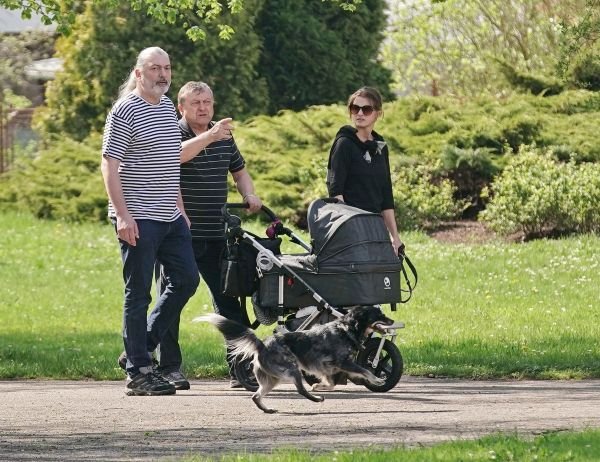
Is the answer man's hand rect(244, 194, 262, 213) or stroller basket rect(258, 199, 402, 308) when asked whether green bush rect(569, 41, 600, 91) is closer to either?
man's hand rect(244, 194, 262, 213)

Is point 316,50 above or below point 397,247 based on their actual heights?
above

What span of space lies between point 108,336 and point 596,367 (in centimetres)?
476

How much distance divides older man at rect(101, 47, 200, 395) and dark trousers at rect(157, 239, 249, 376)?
370 mm

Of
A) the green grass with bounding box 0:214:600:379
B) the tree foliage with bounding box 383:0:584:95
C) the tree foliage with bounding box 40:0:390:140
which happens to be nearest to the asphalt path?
the green grass with bounding box 0:214:600:379

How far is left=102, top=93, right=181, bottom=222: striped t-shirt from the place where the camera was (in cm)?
892

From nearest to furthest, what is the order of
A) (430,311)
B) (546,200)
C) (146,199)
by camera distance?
(146,199), (430,311), (546,200)

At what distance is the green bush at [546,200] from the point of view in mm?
17578

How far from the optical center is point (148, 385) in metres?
9.02

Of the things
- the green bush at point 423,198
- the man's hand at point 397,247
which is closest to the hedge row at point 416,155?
the green bush at point 423,198

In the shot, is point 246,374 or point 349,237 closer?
point 349,237

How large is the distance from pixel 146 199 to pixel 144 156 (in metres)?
0.27

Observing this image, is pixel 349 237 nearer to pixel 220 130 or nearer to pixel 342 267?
pixel 342 267

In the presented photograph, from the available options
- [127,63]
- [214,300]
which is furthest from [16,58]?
[214,300]

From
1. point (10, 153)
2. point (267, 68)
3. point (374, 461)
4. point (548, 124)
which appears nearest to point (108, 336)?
point (374, 461)
